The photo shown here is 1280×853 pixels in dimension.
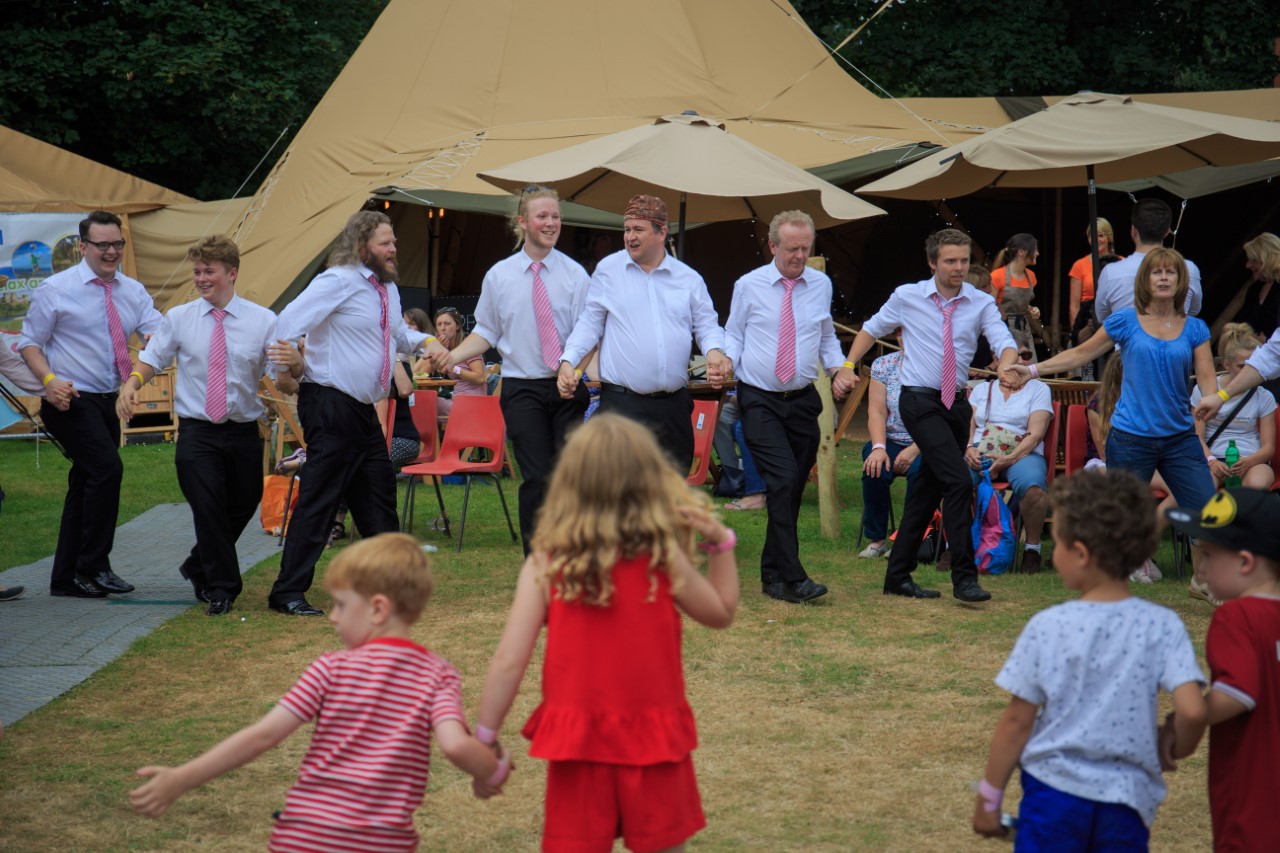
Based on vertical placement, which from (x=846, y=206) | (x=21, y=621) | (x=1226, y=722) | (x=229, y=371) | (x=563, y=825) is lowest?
(x=21, y=621)

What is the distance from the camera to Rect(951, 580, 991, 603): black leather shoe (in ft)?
25.1

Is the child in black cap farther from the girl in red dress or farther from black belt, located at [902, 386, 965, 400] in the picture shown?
black belt, located at [902, 386, 965, 400]

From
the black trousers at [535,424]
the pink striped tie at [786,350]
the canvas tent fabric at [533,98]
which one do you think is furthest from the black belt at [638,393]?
the canvas tent fabric at [533,98]

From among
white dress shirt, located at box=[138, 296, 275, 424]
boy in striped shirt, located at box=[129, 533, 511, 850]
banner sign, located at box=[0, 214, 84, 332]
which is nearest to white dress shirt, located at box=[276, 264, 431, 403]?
white dress shirt, located at box=[138, 296, 275, 424]

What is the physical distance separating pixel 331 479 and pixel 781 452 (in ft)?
7.86

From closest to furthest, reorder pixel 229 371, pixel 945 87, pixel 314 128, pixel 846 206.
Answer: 1. pixel 229 371
2. pixel 846 206
3. pixel 314 128
4. pixel 945 87

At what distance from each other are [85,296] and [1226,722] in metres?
6.80

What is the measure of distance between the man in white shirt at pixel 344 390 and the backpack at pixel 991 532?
3.66 m

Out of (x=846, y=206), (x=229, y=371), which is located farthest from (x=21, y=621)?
(x=846, y=206)

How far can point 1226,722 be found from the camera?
3.09 meters

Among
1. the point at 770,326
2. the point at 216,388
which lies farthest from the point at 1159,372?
the point at 216,388

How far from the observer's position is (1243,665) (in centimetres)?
298

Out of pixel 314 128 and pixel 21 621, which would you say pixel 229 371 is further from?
pixel 314 128

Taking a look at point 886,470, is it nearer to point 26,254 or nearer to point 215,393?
point 215,393
